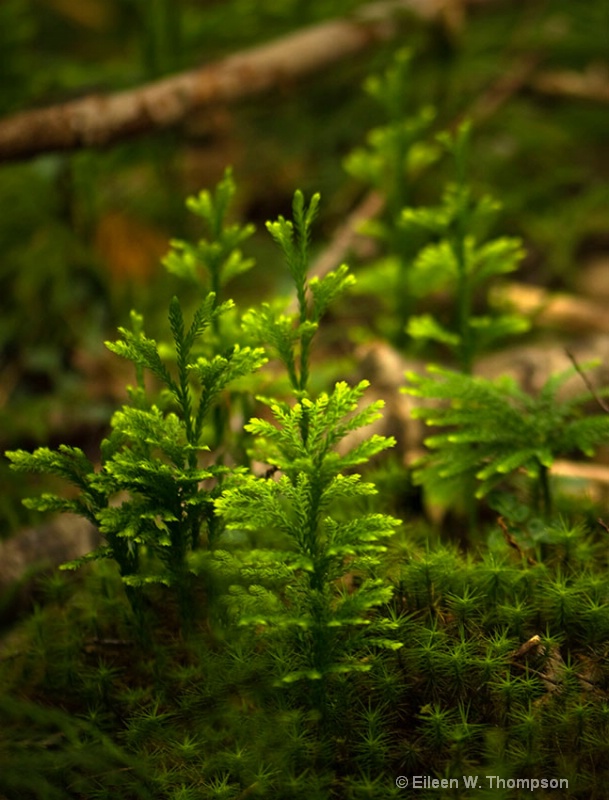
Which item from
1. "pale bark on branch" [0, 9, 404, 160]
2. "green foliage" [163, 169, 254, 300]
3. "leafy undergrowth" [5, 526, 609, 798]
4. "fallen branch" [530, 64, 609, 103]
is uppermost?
"fallen branch" [530, 64, 609, 103]

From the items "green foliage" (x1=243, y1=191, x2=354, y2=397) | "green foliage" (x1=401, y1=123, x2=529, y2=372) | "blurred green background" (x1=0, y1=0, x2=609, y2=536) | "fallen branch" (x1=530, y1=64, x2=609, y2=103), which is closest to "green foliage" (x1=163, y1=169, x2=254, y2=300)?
"green foliage" (x1=243, y1=191, x2=354, y2=397)

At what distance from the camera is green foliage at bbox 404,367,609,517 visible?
8.04ft

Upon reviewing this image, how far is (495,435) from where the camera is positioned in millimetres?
2482

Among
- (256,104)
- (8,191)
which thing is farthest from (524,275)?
(8,191)

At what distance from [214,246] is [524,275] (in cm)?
284

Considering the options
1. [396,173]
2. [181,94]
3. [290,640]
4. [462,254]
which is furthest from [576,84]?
[290,640]

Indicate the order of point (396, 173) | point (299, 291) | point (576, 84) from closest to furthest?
point (299, 291), point (396, 173), point (576, 84)

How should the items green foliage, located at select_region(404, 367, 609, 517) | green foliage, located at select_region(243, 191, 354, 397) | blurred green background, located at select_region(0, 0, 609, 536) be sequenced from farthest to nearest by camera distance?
blurred green background, located at select_region(0, 0, 609, 536) → green foliage, located at select_region(404, 367, 609, 517) → green foliage, located at select_region(243, 191, 354, 397)

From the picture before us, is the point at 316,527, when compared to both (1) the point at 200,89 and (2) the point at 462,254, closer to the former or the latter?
(2) the point at 462,254

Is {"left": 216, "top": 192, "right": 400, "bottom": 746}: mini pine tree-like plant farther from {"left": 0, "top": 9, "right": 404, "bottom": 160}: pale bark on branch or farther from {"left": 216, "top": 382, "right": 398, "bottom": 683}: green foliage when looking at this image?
{"left": 0, "top": 9, "right": 404, "bottom": 160}: pale bark on branch

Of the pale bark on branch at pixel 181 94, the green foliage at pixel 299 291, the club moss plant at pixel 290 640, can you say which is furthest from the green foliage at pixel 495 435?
the pale bark on branch at pixel 181 94

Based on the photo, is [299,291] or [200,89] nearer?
[299,291]

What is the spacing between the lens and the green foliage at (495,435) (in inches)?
96.5

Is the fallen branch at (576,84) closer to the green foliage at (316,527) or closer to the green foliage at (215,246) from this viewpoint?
the green foliage at (215,246)
